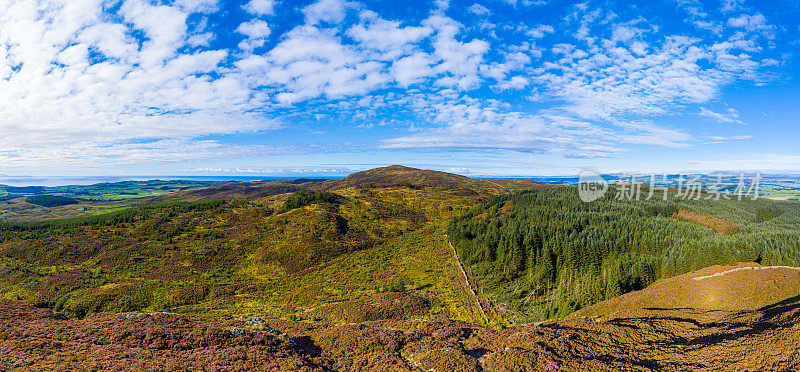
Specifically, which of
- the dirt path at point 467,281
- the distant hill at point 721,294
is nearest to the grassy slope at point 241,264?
the dirt path at point 467,281

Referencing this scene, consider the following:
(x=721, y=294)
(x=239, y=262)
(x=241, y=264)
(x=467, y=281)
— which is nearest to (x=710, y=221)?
(x=467, y=281)

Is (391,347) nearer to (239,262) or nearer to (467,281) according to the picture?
(467,281)

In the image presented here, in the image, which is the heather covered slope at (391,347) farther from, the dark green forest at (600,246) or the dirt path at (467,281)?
the dirt path at (467,281)

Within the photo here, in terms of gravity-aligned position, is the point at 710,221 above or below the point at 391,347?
above

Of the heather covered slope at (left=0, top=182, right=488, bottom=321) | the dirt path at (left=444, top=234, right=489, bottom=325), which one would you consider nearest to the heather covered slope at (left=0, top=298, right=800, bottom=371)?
the heather covered slope at (left=0, top=182, right=488, bottom=321)

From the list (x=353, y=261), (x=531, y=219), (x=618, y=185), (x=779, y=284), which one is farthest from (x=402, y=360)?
(x=618, y=185)

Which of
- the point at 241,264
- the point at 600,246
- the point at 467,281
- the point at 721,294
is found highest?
the point at 721,294
